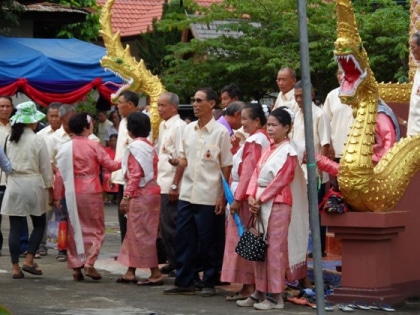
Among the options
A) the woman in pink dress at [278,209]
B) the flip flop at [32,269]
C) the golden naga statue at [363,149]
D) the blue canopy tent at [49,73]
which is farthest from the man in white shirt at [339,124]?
the blue canopy tent at [49,73]

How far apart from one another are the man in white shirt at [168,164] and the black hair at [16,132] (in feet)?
4.88

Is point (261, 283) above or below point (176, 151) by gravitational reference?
below

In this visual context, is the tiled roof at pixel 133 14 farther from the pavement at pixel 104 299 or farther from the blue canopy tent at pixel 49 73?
the pavement at pixel 104 299

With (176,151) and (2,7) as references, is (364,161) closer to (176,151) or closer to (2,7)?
(176,151)

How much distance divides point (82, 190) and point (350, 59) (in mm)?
3248

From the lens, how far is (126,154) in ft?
37.9

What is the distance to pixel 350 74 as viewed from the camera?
34.7 feet

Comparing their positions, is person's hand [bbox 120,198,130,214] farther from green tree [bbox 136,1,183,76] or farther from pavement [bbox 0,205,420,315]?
green tree [bbox 136,1,183,76]

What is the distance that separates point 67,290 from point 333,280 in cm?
261

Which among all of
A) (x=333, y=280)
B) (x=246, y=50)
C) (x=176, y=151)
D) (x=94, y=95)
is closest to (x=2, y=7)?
(x=246, y=50)

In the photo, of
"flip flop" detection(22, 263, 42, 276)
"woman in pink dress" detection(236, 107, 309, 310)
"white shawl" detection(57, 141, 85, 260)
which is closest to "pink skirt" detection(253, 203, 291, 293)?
"woman in pink dress" detection(236, 107, 309, 310)

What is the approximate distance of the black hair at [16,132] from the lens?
12352 mm

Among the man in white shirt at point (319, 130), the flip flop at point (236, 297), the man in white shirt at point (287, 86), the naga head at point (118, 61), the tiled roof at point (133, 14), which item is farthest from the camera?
the tiled roof at point (133, 14)

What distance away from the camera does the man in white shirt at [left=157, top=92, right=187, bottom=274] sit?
→ 39.0 ft
